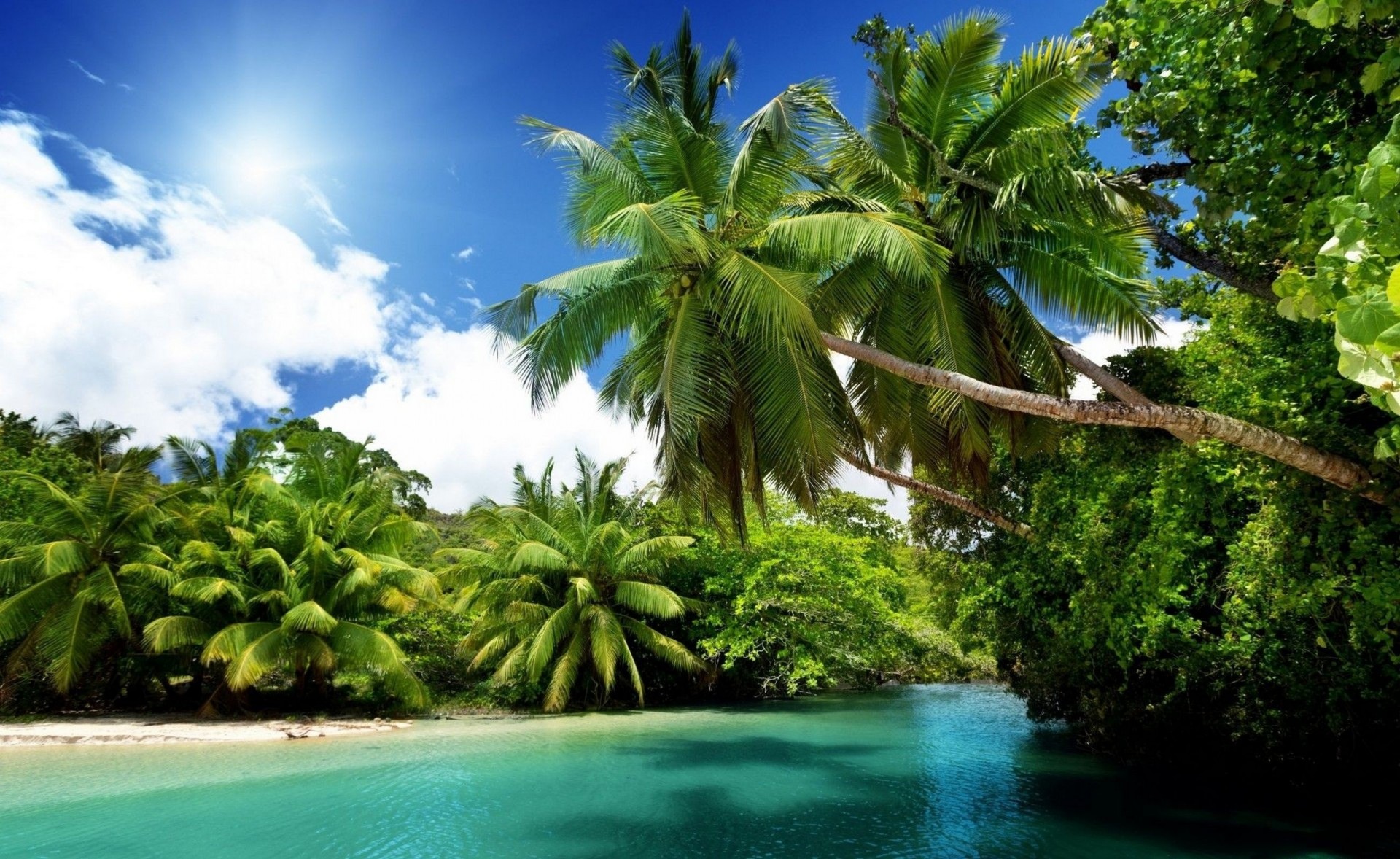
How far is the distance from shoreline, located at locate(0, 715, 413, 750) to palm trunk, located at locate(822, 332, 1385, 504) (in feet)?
48.3

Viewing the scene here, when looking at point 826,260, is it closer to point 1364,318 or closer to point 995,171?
point 995,171

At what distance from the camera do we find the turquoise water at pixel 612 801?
7.81 m

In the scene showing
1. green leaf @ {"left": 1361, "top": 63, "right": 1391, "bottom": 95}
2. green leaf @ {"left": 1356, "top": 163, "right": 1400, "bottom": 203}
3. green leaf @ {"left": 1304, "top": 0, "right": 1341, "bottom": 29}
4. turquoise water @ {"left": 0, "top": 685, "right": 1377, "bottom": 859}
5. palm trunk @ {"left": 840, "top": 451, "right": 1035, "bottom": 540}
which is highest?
palm trunk @ {"left": 840, "top": 451, "right": 1035, "bottom": 540}

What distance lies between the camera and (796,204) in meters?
8.84

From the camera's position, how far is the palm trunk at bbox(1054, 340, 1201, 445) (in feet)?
21.2

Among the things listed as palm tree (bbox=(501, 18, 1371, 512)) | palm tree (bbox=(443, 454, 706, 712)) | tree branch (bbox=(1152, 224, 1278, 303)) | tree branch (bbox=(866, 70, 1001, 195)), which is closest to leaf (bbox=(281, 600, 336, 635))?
palm tree (bbox=(443, 454, 706, 712))

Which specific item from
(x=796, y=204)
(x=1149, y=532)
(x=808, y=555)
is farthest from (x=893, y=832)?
(x=808, y=555)

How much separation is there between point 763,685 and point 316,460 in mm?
14421

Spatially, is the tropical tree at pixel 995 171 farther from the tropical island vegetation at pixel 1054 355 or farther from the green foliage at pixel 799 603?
the green foliage at pixel 799 603

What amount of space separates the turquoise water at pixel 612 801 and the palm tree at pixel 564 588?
3440 mm

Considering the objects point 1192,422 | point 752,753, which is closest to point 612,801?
point 752,753

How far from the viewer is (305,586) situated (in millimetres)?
16375

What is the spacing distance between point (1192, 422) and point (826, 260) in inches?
158

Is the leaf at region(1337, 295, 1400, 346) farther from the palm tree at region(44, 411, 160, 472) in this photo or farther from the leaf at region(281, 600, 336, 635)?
the palm tree at region(44, 411, 160, 472)
